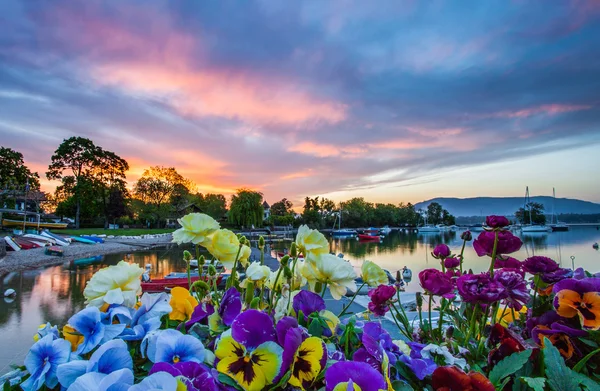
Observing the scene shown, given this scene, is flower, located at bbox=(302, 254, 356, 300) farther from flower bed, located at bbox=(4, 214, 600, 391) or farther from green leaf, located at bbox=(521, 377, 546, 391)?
green leaf, located at bbox=(521, 377, 546, 391)

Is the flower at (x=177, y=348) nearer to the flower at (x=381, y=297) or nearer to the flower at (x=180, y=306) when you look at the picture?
the flower at (x=180, y=306)

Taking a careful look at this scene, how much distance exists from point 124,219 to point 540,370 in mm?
56110

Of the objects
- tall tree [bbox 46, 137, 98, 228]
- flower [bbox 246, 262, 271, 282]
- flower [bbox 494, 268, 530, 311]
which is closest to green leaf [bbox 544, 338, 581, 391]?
flower [bbox 494, 268, 530, 311]

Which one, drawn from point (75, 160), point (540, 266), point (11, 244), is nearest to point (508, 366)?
point (540, 266)

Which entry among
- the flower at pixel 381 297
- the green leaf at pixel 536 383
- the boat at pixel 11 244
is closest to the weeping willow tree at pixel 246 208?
the boat at pixel 11 244

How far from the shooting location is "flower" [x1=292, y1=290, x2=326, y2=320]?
0.71 metres

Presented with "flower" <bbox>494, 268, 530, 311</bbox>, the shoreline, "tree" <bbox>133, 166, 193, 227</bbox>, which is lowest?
the shoreline

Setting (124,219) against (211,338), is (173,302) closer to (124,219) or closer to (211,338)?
(211,338)

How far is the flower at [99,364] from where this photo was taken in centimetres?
46

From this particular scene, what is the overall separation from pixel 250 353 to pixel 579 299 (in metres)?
0.68

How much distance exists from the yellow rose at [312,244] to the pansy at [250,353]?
271 millimetres

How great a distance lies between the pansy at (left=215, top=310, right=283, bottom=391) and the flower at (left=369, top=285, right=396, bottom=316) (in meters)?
0.51

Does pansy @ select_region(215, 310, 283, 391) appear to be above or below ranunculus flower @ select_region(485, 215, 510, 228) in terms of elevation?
below

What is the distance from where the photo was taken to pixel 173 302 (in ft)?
2.35
